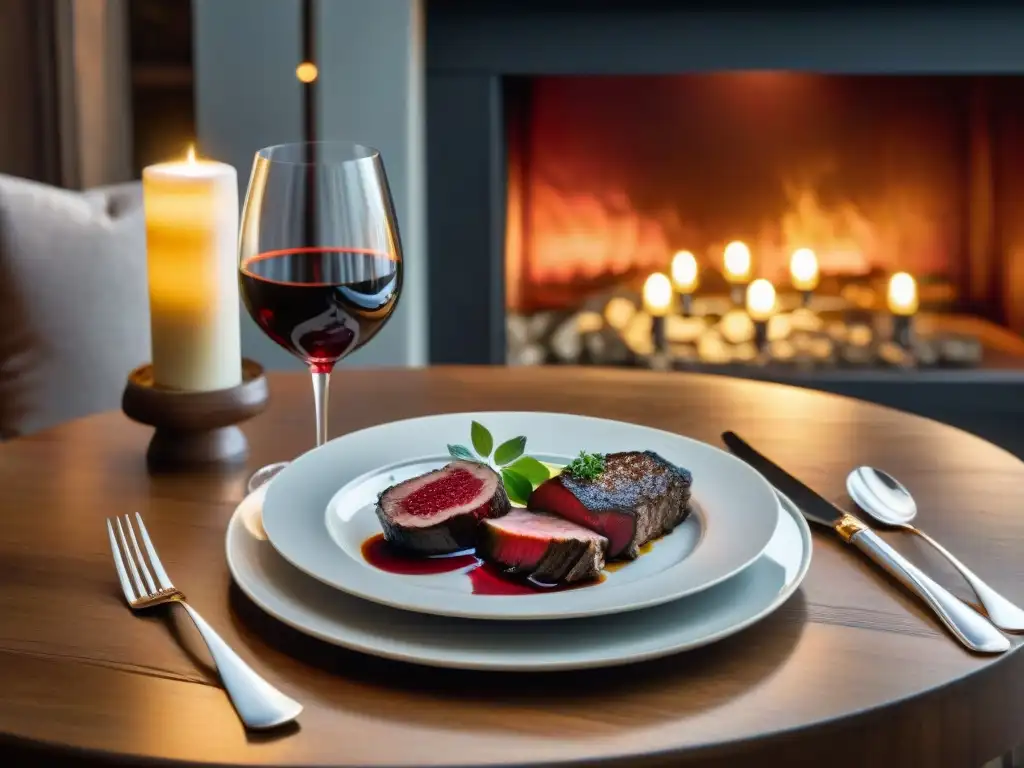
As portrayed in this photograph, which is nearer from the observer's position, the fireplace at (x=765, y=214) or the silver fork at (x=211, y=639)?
the silver fork at (x=211, y=639)

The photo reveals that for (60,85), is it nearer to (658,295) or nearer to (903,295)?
(658,295)

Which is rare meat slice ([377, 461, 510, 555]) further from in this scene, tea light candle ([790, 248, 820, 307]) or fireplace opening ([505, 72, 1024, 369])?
tea light candle ([790, 248, 820, 307])

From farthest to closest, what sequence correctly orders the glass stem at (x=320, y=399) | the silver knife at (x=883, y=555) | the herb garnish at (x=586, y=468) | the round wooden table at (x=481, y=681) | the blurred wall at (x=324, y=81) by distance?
1. the blurred wall at (x=324, y=81)
2. the glass stem at (x=320, y=399)
3. the herb garnish at (x=586, y=468)
4. the silver knife at (x=883, y=555)
5. the round wooden table at (x=481, y=681)

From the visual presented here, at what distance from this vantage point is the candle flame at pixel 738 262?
→ 8.94ft

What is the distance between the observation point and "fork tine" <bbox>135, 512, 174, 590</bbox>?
811 mm

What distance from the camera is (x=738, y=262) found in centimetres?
273

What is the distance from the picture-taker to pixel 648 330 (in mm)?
2695

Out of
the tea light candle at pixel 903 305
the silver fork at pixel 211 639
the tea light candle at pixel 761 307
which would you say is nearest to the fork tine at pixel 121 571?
the silver fork at pixel 211 639

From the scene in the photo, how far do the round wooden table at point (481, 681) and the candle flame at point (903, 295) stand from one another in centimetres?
169

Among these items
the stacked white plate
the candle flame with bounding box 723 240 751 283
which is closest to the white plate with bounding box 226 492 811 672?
the stacked white plate

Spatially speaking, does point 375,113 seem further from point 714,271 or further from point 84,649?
point 84,649

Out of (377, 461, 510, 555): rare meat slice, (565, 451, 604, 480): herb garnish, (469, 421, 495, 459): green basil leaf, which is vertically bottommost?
(377, 461, 510, 555): rare meat slice

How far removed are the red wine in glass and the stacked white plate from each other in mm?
84

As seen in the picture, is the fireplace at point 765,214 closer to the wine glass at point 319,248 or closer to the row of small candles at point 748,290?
the row of small candles at point 748,290
